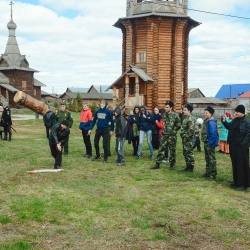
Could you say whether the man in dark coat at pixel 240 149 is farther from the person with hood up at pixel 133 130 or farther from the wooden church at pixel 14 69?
the wooden church at pixel 14 69

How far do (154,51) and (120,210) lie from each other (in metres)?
23.6

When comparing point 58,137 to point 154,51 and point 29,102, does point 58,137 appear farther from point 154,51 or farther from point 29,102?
point 154,51

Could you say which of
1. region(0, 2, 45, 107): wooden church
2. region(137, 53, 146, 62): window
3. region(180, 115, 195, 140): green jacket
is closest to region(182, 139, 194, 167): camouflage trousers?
region(180, 115, 195, 140): green jacket

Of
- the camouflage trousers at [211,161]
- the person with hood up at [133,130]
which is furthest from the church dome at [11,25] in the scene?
the camouflage trousers at [211,161]

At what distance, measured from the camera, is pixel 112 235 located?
16.9ft

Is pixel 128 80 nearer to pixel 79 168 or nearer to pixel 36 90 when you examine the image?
pixel 79 168

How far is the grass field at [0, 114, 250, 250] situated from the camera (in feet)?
16.3

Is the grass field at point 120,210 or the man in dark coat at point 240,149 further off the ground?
the man in dark coat at point 240,149

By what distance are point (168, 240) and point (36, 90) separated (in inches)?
2127

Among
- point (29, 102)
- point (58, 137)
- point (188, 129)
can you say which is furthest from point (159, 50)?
point (58, 137)

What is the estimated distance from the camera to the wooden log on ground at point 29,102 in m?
12.7

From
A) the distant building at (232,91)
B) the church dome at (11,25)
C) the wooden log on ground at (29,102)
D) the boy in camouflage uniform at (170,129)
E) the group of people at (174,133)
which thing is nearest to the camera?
the group of people at (174,133)

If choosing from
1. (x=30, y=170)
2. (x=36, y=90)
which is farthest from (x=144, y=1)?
(x=36, y=90)

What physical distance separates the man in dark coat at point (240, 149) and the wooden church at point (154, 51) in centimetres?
1967
